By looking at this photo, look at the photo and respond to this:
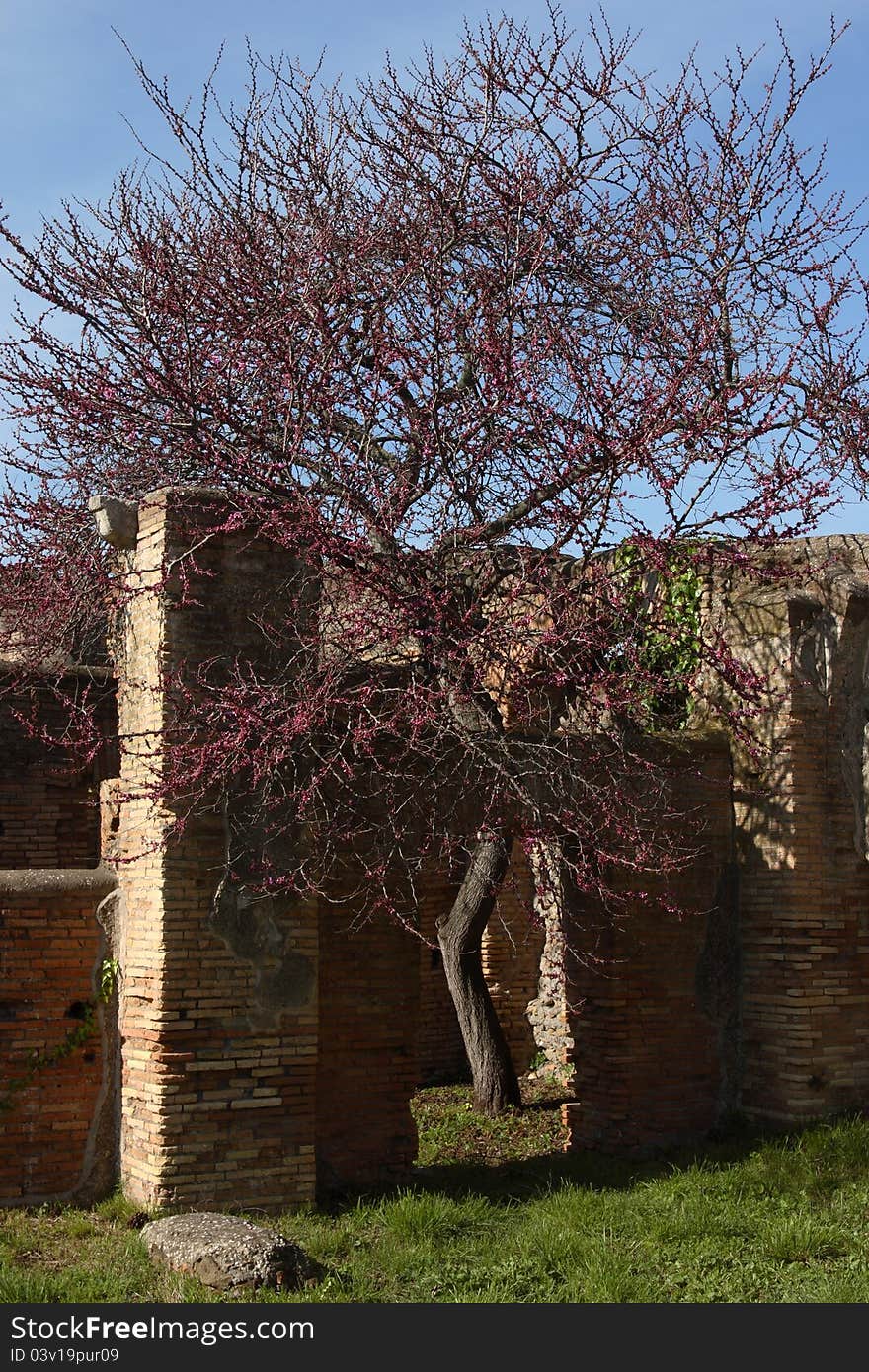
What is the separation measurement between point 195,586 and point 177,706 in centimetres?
67

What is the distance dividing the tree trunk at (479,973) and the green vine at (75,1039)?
7.70 ft

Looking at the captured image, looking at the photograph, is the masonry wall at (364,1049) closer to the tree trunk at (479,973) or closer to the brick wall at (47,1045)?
the tree trunk at (479,973)

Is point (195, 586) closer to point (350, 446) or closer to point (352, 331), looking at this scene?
point (350, 446)

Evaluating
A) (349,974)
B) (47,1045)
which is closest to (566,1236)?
(349,974)

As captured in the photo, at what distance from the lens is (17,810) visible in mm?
11367

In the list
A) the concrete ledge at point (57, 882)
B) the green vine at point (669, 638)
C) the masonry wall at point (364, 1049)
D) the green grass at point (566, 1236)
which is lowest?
the green grass at point (566, 1236)

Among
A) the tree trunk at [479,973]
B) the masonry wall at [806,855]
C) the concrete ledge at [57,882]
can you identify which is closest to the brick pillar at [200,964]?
the concrete ledge at [57,882]

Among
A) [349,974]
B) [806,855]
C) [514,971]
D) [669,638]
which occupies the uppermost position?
[669,638]

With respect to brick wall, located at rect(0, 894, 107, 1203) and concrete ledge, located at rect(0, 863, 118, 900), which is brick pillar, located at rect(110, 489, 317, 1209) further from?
brick wall, located at rect(0, 894, 107, 1203)

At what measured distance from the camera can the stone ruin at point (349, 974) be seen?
23.9 feet

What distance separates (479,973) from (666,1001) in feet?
5.44

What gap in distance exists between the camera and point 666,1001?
937 centimetres

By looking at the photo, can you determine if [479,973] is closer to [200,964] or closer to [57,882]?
[200,964]

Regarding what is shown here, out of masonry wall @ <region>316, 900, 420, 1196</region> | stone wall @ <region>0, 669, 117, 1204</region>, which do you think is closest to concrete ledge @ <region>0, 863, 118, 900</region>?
stone wall @ <region>0, 669, 117, 1204</region>
